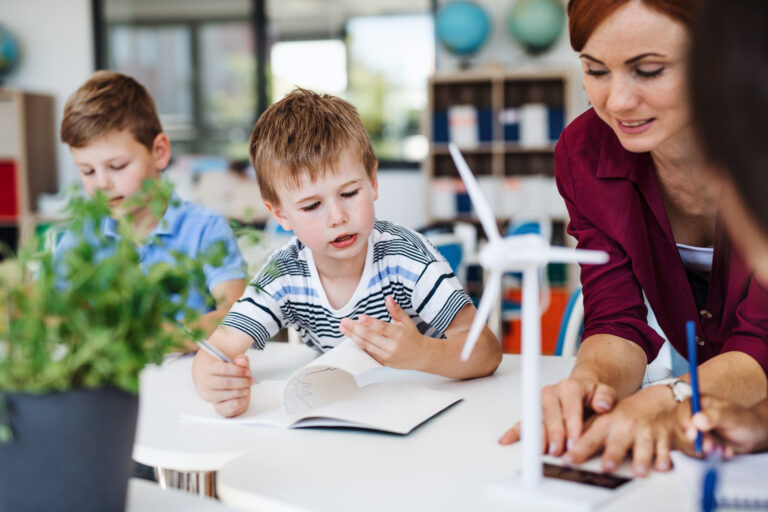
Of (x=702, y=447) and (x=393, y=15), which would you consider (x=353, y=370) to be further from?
(x=393, y=15)

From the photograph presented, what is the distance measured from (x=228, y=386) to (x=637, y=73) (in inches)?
28.9

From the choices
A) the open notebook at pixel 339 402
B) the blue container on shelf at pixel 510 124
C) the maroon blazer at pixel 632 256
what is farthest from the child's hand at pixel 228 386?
the blue container on shelf at pixel 510 124

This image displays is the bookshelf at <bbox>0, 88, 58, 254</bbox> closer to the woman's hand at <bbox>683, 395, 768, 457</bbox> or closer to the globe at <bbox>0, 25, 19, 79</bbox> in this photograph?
the globe at <bbox>0, 25, 19, 79</bbox>

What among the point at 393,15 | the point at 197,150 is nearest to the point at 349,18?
the point at 393,15

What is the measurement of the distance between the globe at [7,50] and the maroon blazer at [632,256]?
228 inches

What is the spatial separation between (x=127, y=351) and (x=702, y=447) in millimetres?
608

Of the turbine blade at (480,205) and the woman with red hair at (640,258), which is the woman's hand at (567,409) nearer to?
the woman with red hair at (640,258)

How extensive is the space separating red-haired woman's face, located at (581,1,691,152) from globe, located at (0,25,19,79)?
5.92m

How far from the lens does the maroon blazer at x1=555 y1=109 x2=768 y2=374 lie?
1.20m

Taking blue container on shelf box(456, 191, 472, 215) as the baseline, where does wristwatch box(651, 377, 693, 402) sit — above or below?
above

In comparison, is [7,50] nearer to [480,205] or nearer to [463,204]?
[463,204]

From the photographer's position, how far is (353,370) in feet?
3.24

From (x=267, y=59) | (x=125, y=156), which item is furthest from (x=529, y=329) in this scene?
(x=267, y=59)

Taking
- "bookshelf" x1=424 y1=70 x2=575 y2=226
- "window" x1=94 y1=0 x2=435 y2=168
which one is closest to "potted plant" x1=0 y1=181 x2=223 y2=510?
"bookshelf" x1=424 y1=70 x2=575 y2=226
